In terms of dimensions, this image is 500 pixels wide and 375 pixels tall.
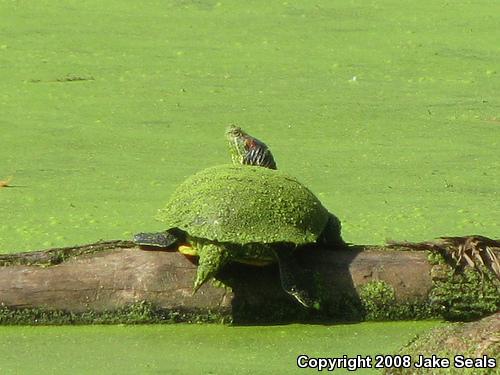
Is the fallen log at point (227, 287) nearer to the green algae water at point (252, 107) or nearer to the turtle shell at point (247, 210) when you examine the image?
the turtle shell at point (247, 210)

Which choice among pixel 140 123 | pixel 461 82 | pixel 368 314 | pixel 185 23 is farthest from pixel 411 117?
pixel 368 314

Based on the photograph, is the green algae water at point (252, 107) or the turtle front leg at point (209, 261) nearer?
the turtle front leg at point (209, 261)

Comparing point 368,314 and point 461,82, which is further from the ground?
point 461,82

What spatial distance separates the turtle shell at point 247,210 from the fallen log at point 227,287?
0.28 ft

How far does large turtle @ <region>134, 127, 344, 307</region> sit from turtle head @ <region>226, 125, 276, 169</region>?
0.39m

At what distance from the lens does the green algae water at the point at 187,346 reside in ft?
8.21

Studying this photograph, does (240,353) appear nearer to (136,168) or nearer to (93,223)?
(93,223)

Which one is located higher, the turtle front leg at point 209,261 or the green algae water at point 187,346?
the turtle front leg at point 209,261

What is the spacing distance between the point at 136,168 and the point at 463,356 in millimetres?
1801

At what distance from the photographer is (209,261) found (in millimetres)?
2674

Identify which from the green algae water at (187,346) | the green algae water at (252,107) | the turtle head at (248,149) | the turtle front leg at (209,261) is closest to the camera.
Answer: the green algae water at (187,346)

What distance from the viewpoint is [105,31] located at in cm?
499

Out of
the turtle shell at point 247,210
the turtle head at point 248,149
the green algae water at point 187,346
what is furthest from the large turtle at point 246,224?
the turtle head at point 248,149

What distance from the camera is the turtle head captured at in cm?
326
